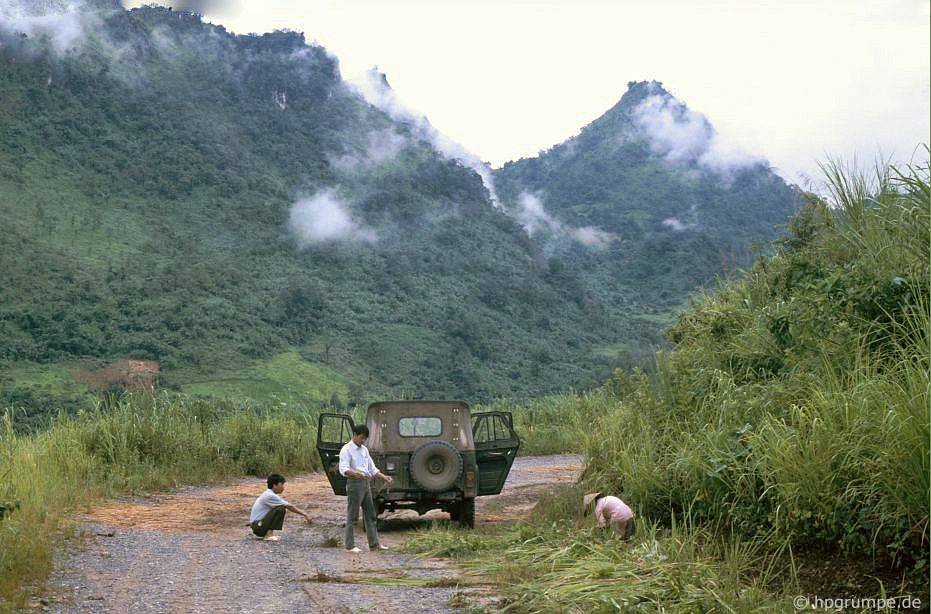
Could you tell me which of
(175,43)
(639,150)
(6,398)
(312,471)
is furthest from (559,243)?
(312,471)

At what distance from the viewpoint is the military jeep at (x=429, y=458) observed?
12.2 metres

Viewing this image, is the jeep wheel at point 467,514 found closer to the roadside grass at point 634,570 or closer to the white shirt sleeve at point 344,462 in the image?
the white shirt sleeve at point 344,462

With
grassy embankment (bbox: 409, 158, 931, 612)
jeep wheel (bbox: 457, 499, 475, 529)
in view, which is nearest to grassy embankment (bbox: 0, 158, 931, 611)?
grassy embankment (bbox: 409, 158, 931, 612)

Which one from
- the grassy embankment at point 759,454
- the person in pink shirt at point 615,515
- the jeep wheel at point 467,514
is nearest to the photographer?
the grassy embankment at point 759,454

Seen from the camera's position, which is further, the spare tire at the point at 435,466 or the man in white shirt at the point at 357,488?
the spare tire at the point at 435,466

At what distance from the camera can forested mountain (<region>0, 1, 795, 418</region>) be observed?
68125mm

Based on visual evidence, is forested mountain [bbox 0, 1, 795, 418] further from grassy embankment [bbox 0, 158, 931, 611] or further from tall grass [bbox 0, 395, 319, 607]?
grassy embankment [bbox 0, 158, 931, 611]

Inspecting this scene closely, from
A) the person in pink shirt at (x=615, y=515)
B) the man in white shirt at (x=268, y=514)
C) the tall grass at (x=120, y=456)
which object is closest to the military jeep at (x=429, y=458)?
the man in white shirt at (x=268, y=514)

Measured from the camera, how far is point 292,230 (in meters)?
101

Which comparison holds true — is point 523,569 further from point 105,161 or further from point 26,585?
point 105,161

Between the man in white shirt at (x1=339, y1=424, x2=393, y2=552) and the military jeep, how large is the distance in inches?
41.4

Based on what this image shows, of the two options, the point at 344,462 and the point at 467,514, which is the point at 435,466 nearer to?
the point at 467,514

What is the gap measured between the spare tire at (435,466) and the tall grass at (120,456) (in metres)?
4.20

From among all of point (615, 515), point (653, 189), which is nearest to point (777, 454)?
point (615, 515)
